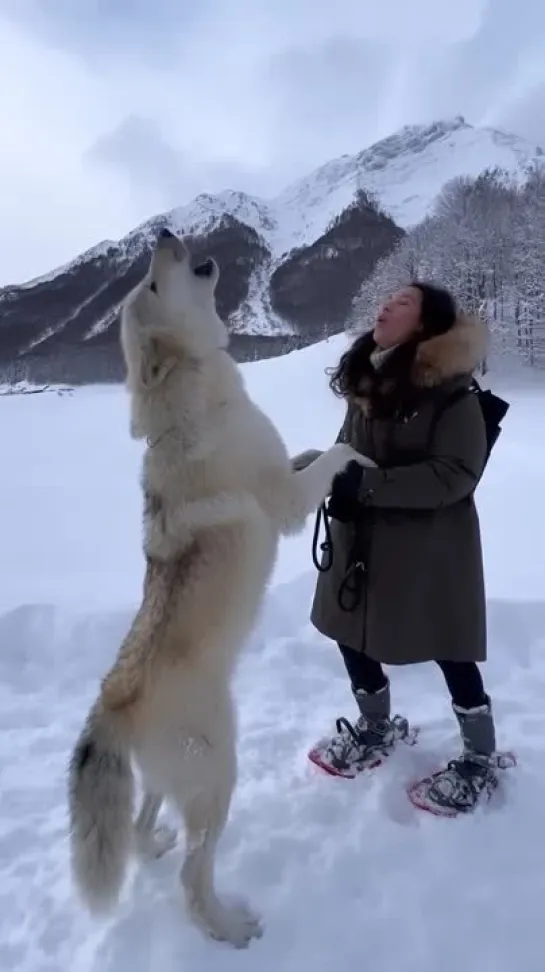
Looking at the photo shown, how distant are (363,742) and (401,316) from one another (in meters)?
1.94

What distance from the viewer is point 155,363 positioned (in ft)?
8.18

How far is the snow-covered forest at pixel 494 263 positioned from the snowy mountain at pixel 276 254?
16.4 m

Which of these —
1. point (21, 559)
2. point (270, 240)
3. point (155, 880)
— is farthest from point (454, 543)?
point (270, 240)

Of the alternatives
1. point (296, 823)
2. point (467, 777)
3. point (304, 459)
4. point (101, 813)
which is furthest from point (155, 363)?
point (467, 777)

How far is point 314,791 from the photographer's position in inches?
114

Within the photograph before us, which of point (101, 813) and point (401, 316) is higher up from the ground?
point (401, 316)

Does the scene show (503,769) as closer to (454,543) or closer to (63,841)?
(454,543)

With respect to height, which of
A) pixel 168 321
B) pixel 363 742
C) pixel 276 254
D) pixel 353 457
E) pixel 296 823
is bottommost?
pixel 296 823

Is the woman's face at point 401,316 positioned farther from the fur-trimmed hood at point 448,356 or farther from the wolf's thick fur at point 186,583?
the wolf's thick fur at point 186,583

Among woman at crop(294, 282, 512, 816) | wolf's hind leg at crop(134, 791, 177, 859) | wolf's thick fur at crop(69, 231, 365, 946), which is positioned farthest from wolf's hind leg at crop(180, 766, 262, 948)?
woman at crop(294, 282, 512, 816)

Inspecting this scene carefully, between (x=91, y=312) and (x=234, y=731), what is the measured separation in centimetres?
8684

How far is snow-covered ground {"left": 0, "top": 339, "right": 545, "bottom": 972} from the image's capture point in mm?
2152

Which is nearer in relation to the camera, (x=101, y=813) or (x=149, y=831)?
(x=101, y=813)

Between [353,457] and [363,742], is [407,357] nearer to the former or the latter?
[353,457]
